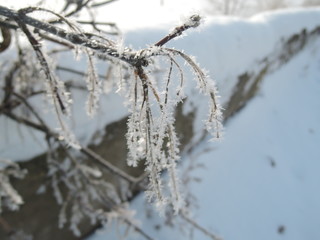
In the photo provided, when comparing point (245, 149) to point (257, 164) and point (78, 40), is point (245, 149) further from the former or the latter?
point (78, 40)

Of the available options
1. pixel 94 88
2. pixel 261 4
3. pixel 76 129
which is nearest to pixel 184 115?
pixel 76 129

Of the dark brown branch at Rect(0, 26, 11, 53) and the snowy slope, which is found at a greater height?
the dark brown branch at Rect(0, 26, 11, 53)

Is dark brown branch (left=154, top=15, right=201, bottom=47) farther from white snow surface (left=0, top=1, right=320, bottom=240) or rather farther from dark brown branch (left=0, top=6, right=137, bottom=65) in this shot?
white snow surface (left=0, top=1, right=320, bottom=240)

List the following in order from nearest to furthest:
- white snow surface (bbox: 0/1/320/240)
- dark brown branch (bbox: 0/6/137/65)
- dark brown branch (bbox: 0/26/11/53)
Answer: dark brown branch (bbox: 0/6/137/65) < dark brown branch (bbox: 0/26/11/53) < white snow surface (bbox: 0/1/320/240)

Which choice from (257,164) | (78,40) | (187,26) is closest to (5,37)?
(78,40)

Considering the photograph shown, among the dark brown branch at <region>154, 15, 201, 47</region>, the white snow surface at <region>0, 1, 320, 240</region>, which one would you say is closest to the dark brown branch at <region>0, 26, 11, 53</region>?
the dark brown branch at <region>154, 15, 201, 47</region>

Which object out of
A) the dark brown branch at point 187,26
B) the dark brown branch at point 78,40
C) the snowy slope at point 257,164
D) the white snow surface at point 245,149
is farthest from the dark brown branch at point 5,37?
the snowy slope at point 257,164

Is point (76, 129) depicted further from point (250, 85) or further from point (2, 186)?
point (250, 85)

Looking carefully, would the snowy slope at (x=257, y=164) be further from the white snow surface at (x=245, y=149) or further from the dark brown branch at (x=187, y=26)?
the dark brown branch at (x=187, y=26)
